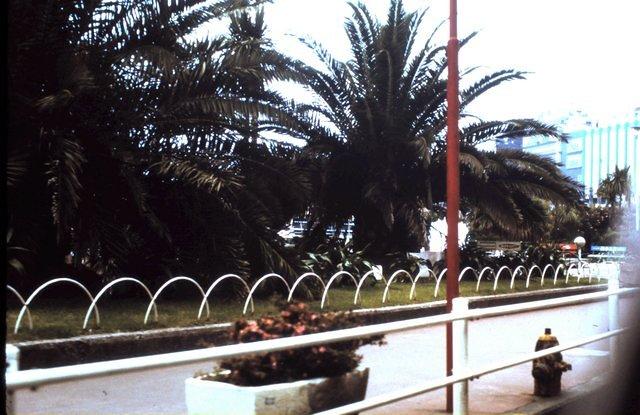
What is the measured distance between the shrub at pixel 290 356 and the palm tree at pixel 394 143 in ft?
44.0

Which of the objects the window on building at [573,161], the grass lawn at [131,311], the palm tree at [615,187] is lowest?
the grass lawn at [131,311]

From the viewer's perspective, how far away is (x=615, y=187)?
19.6 meters

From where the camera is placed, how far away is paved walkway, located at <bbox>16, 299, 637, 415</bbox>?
525 centimetres

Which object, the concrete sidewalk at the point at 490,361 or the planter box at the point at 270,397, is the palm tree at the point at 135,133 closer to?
the concrete sidewalk at the point at 490,361

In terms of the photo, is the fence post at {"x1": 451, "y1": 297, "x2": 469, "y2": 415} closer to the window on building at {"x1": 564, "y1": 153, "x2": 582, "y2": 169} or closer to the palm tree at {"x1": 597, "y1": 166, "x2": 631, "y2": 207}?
the palm tree at {"x1": 597, "y1": 166, "x2": 631, "y2": 207}

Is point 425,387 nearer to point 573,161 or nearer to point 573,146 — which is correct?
point 573,161

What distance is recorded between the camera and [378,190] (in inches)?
705

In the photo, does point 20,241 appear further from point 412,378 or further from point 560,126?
point 560,126

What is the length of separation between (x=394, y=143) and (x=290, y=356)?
14.9 m

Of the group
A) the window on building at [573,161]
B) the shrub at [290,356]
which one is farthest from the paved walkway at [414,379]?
the window on building at [573,161]

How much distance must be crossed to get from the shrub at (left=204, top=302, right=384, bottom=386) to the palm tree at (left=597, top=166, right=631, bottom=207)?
38.5 feet

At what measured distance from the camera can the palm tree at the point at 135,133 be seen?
10359 millimetres

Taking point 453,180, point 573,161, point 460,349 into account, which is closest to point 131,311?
point 453,180

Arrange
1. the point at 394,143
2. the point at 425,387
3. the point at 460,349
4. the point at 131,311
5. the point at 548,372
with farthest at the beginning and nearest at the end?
1. the point at 394,143
2. the point at 131,311
3. the point at 548,372
4. the point at 460,349
5. the point at 425,387
